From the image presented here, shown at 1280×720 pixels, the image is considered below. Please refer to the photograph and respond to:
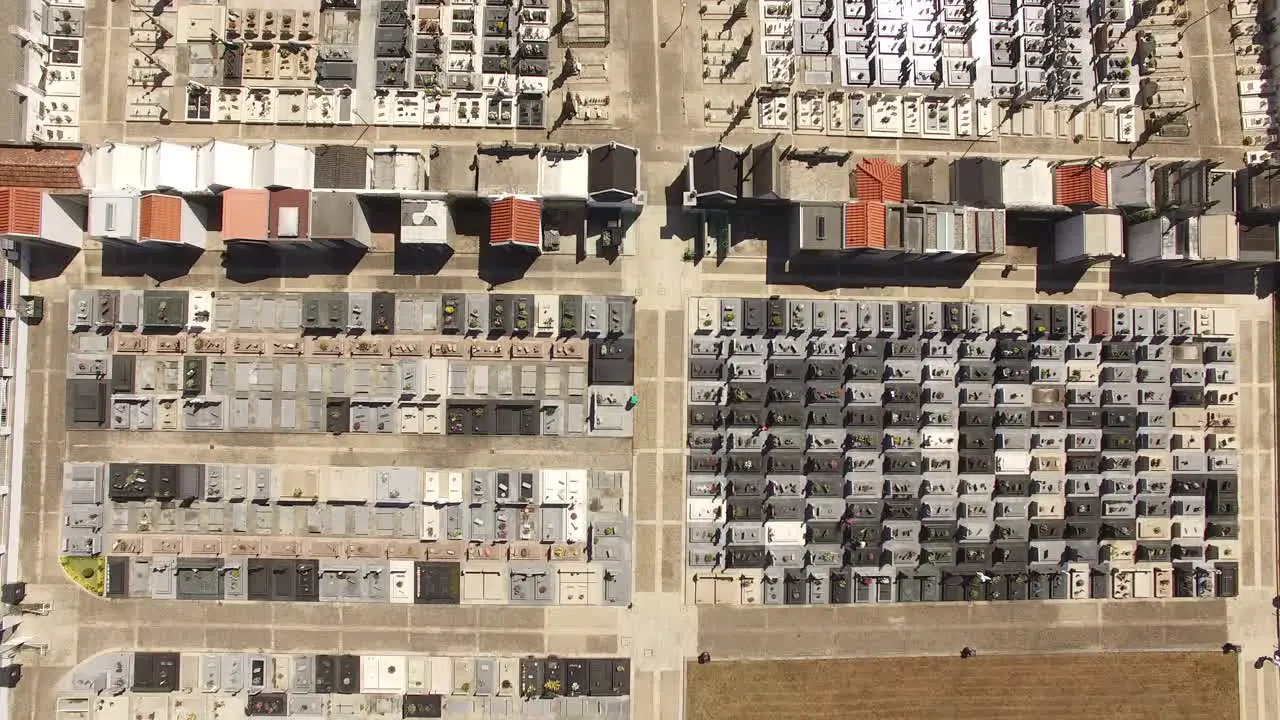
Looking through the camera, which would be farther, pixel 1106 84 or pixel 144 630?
pixel 1106 84

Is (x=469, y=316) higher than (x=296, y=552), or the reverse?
(x=469, y=316)

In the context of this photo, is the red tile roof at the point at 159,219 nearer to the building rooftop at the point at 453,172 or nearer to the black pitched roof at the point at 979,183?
the building rooftop at the point at 453,172

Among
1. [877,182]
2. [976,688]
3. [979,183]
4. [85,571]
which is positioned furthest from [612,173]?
[85,571]

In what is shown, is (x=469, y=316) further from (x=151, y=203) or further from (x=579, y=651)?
(x=579, y=651)

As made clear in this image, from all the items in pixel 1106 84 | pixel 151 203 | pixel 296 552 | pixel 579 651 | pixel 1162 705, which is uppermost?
pixel 1106 84

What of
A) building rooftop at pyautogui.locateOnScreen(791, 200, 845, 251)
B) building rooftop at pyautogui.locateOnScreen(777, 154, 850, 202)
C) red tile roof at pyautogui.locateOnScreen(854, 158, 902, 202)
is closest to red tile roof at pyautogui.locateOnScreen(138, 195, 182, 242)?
building rooftop at pyautogui.locateOnScreen(777, 154, 850, 202)

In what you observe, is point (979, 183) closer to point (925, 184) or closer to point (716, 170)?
point (925, 184)

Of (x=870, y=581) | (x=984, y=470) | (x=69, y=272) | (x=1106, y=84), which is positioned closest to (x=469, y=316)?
(x=69, y=272)
